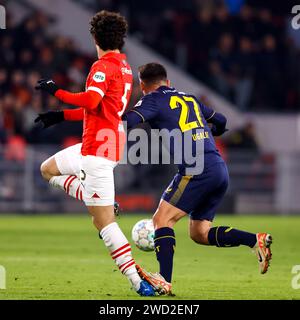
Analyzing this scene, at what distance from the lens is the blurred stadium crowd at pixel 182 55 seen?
19.4 m

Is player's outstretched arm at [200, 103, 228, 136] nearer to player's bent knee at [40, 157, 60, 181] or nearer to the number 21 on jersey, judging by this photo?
the number 21 on jersey

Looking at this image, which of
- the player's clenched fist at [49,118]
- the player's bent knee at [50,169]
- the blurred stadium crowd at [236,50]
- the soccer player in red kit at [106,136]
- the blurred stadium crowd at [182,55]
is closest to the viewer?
the soccer player in red kit at [106,136]

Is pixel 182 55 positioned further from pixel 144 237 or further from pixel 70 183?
pixel 70 183

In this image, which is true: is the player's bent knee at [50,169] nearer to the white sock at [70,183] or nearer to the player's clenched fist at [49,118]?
the white sock at [70,183]

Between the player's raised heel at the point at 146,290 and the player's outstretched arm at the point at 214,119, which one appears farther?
the player's outstretched arm at the point at 214,119

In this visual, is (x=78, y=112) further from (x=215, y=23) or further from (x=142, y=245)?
(x=215, y=23)

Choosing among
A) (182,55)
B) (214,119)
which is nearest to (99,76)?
(214,119)

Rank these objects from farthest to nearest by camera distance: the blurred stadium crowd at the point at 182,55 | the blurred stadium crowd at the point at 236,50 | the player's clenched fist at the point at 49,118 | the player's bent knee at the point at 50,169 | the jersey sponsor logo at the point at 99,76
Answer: the blurred stadium crowd at the point at 236,50 → the blurred stadium crowd at the point at 182,55 → the player's bent knee at the point at 50,169 → the player's clenched fist at the point at 49,118 → the jersey sponsor logo at the point at 99,76

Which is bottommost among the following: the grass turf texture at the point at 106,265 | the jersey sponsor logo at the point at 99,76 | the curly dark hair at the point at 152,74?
the grass turf texture at the point at 106,265

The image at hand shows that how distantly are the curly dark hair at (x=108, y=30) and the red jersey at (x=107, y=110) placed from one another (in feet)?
0.28

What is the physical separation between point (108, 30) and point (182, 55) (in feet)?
44.2

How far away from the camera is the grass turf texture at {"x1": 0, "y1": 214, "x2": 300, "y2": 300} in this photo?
8742 mm

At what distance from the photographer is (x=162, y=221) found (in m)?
8.57

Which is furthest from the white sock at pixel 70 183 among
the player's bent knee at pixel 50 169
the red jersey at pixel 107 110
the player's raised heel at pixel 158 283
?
the player's raised heel at pixel 158 283
